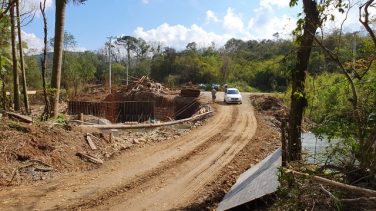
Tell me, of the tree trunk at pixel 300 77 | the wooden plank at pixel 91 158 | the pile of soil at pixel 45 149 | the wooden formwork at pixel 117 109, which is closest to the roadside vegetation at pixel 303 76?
the tree trunk at pixel 300 77

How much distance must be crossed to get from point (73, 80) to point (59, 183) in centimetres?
2664

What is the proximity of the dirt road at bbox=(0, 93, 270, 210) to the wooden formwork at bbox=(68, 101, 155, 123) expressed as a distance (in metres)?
12.5

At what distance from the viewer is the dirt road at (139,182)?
5598 mm

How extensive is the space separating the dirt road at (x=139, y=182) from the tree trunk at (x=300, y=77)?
245 centimetres

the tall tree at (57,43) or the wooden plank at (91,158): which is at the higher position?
the tall tree at (57,43)

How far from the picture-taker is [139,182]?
6836mm

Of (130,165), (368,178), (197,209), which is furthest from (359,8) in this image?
(130,165)

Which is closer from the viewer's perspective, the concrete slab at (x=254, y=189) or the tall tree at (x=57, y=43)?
the concrete slab at (x=254, y=189)

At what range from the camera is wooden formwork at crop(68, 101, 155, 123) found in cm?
2228

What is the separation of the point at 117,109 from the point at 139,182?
18.7 metres

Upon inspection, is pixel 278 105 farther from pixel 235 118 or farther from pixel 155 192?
pixel 155 192

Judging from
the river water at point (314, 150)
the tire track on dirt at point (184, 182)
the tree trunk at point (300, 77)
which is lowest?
the tire track on dirt at point (184, 182)

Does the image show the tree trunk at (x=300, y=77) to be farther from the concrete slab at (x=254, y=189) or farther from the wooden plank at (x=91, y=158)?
the wooden plank at (x=91, y=158)

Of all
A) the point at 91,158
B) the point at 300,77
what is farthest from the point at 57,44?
the point at 300,77
